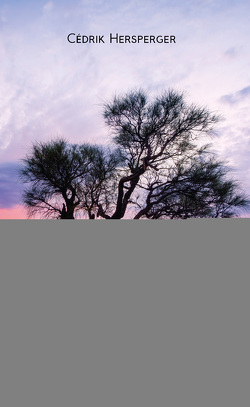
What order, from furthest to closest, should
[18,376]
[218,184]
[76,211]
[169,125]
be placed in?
[76,211]
[218,184]
[169,125]
[18,376]

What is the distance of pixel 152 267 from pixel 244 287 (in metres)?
0.20

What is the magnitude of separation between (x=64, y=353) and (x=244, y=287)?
403 millimetres

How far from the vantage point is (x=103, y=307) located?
69 centimetres

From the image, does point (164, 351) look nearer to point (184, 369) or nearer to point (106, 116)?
point (184, 369)

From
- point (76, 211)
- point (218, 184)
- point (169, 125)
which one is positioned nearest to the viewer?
point (169, 125)

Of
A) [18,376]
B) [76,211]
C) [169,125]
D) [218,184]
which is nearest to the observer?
[18,376]

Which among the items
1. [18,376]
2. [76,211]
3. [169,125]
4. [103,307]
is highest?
[169,125]

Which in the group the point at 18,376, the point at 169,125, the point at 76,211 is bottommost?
the point at 18,376

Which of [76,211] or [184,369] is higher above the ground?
[76,211]

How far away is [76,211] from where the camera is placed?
11961 millimetres

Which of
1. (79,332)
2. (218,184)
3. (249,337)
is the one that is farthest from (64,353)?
(218,184)

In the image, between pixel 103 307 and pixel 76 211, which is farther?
pixel 76 211

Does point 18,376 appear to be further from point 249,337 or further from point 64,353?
point 249,337

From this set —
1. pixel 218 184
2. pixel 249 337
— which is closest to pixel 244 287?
pixel 249 337
